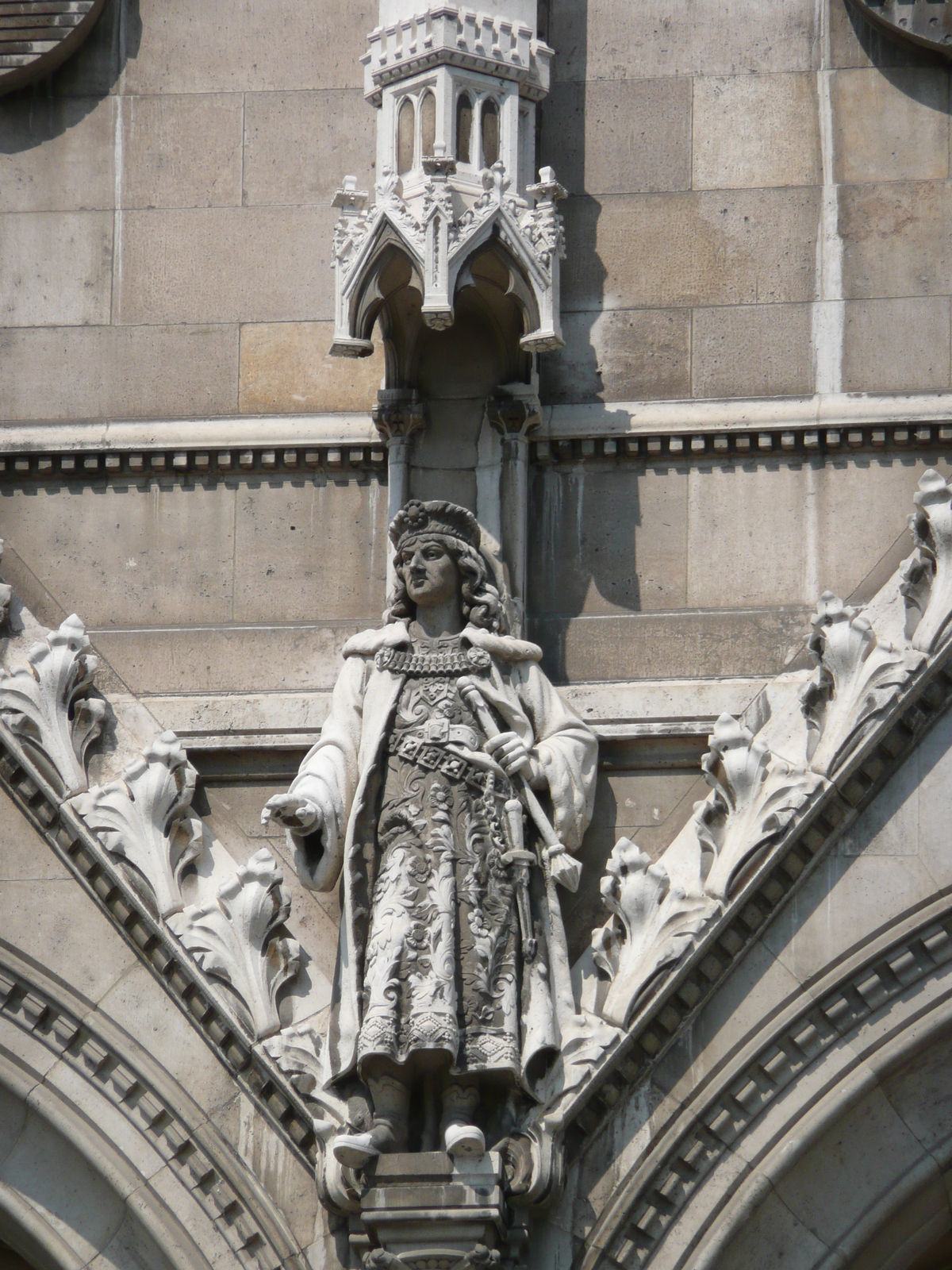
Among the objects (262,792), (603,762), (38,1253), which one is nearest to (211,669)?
(262,792)

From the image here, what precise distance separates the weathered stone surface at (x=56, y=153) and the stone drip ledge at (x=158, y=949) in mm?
2719

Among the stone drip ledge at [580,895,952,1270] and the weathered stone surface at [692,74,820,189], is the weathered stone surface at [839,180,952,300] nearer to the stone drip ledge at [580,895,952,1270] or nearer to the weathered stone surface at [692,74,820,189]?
the weathered stone surface at [692,74,820,189]

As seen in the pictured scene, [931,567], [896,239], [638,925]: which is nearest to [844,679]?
[931,567]

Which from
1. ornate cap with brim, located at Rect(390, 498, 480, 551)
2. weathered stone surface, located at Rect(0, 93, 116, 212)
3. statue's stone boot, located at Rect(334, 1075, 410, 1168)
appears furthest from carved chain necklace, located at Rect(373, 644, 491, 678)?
weathered stone surface, located at Rect(0, 93, 116, 212)

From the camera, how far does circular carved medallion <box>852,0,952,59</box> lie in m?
12.9

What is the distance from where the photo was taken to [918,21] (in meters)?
12.9

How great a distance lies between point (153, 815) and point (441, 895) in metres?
1.40

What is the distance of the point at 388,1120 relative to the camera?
11.0 meters

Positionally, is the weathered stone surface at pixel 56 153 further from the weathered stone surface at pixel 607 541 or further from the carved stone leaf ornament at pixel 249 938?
the carved stone leaf ornament at pixel 249 938

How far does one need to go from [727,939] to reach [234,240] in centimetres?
408

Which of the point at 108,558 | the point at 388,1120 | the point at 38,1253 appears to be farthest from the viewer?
the point at 108,558

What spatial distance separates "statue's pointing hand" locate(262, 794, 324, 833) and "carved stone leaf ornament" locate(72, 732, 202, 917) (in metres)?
0.60

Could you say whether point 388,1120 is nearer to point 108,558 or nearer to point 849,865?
point 849,865

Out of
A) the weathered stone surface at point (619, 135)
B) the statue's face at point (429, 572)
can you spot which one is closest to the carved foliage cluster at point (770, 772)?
the statue's face at point (429, 572)
